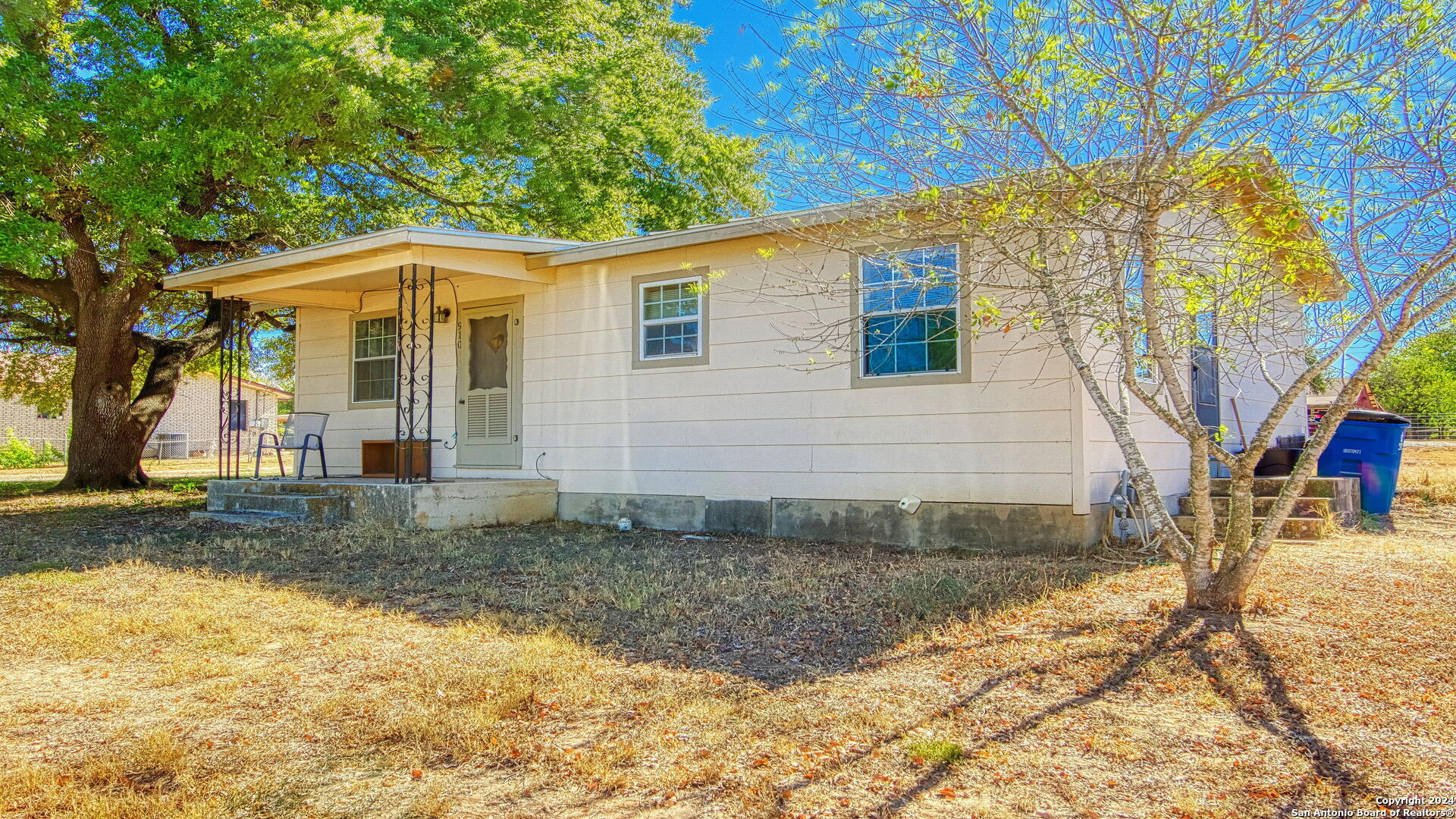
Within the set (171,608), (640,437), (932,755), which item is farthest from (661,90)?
(932,755)

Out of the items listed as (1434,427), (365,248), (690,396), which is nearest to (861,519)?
(690,396)

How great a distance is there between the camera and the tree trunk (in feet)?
40.7

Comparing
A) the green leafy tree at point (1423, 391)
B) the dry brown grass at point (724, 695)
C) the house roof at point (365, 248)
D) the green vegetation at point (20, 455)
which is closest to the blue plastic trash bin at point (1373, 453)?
Result: the green leafy tree at point (1423, 391)

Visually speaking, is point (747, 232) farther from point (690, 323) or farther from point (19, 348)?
point (19, 348)

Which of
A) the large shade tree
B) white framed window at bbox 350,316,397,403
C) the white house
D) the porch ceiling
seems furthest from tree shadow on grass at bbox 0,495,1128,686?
the large shade tree

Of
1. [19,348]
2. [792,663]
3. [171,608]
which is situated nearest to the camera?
[792,663]

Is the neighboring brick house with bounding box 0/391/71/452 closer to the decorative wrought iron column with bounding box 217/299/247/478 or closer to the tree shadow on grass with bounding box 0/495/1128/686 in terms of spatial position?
the decorative wrought iron column with bounding box 217/299/247/478

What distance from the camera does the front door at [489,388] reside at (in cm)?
959

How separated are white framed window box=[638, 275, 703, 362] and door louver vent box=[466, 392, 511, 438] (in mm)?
1802

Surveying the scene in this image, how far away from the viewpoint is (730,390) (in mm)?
8250

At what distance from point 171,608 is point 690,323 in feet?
15.7

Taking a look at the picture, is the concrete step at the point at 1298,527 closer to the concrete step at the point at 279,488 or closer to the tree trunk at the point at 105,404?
the concrete step at the point at 279,488

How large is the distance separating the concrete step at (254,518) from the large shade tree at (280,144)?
119 inches

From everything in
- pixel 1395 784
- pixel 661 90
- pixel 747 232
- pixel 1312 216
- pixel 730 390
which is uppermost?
pixel 661 90
